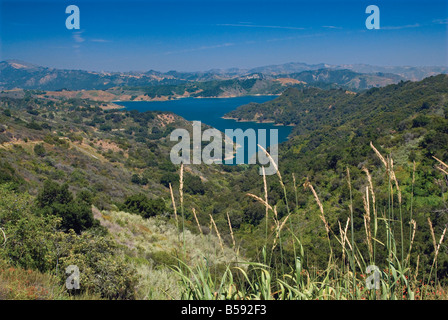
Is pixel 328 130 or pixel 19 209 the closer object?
pixel 19 209

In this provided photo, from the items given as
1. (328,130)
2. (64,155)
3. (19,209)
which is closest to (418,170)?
(19,209)

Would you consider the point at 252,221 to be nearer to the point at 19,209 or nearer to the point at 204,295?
the point at 19,209

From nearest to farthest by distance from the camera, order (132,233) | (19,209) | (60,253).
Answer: (60,253), (19,209), (132,233)

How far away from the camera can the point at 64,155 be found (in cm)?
2755

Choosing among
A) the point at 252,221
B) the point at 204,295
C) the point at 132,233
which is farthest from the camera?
the point at 252,221

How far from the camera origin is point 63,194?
11273 mm

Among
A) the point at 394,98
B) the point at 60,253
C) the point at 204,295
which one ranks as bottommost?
the point at 60,253

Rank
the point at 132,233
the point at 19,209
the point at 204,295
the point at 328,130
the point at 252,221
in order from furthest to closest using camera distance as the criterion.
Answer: the point at 328,130 < the point at 252,221 < the point at 132,233 < the point at 19,209 < the point at 204,295
